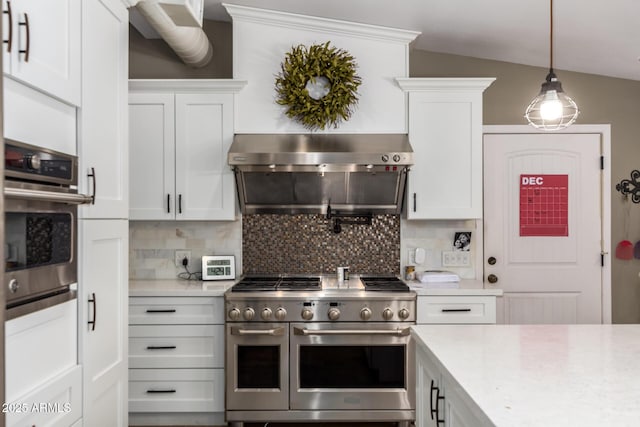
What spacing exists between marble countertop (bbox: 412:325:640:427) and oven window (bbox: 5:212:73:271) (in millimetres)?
1261

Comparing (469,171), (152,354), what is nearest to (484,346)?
(469,171)

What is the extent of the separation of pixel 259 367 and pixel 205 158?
4.77 feet

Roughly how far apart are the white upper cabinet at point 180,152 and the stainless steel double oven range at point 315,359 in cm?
76

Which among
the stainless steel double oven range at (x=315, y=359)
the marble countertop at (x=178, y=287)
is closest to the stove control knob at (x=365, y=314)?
the stainless steel double oven range at (x=315, y=359)

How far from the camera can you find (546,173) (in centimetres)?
369

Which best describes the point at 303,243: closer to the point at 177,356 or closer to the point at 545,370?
the point at 177,356

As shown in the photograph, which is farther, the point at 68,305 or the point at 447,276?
the point at 447,276

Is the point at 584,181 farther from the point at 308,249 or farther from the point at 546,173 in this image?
the point at 308,249

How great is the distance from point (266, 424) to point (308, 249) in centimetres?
125

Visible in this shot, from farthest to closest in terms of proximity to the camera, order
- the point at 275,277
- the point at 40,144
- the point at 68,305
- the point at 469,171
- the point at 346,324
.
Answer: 1. the point at 275,277
2. the point at 469,171
3. the point at 346,324
4. the point at 68,305
5. the point at 40,144

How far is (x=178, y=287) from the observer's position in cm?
311

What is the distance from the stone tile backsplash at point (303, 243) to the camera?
3.57 meters

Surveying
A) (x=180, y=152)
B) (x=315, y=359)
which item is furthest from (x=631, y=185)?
(x=180, y=152)

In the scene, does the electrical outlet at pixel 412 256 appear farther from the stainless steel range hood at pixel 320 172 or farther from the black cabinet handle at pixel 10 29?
the black cabinet handle at pixel 10 29
